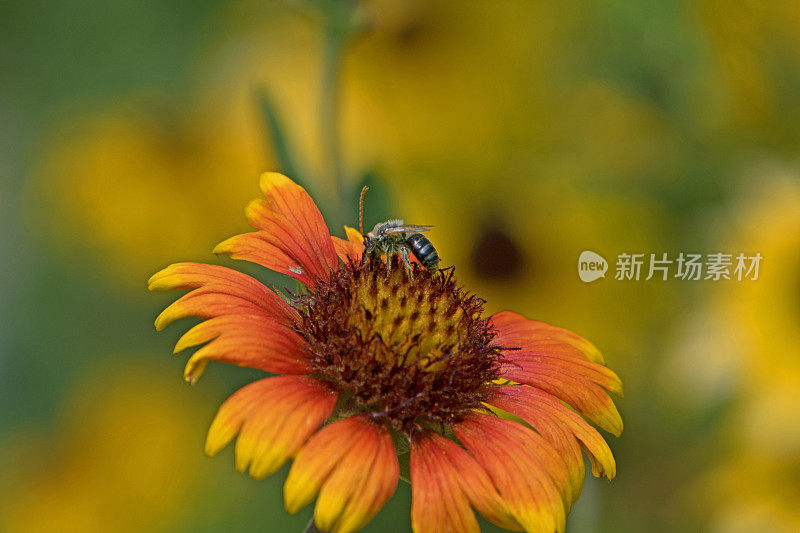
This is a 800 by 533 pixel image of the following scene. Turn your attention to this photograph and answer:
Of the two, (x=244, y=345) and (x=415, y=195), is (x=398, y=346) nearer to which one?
(x=244, y=345)

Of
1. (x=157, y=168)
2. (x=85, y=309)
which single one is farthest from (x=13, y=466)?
(x=157, y=168)

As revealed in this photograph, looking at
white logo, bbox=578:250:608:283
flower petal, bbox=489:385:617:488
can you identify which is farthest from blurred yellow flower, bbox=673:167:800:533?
flower petal, bbox=489:385:617:488

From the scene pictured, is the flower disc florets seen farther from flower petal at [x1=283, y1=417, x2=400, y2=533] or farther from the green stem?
the green stem

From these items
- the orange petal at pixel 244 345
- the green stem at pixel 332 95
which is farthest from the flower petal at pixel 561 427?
the green stem at pixel 332 95

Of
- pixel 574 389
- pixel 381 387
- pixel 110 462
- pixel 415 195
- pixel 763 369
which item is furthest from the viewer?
pixel 415 195
